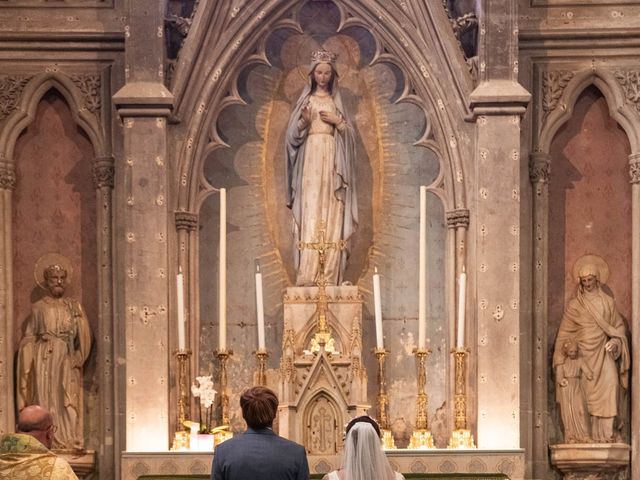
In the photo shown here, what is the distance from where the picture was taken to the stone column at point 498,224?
37.8 feet

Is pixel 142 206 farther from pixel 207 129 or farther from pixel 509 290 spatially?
pixel 509 290

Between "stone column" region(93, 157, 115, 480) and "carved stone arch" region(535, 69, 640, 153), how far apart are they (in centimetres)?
371

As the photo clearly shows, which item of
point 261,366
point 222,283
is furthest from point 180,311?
point 261,366

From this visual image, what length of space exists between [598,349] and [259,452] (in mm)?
5923

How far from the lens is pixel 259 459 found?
22.5ft

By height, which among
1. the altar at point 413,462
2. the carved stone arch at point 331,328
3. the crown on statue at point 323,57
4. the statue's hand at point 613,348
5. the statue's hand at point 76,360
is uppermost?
the crown on statue at point 323,57

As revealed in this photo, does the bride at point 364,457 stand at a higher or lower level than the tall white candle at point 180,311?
lower

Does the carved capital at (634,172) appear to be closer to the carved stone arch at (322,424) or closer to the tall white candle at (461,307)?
the tall white candle at (461,307)

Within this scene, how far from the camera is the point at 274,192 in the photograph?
12.7m

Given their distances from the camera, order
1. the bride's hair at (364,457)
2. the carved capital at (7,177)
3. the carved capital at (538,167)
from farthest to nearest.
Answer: the carved capital at (538,167)
the carved capital at (7,177)
the bride's hair at (364,457)

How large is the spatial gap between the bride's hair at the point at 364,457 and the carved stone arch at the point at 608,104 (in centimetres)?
569

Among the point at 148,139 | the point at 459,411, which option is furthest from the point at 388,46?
the point at 459,411

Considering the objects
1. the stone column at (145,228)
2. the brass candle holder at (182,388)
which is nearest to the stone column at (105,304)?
the stone column at (145,228)

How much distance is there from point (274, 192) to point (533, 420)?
2989 millimetres
